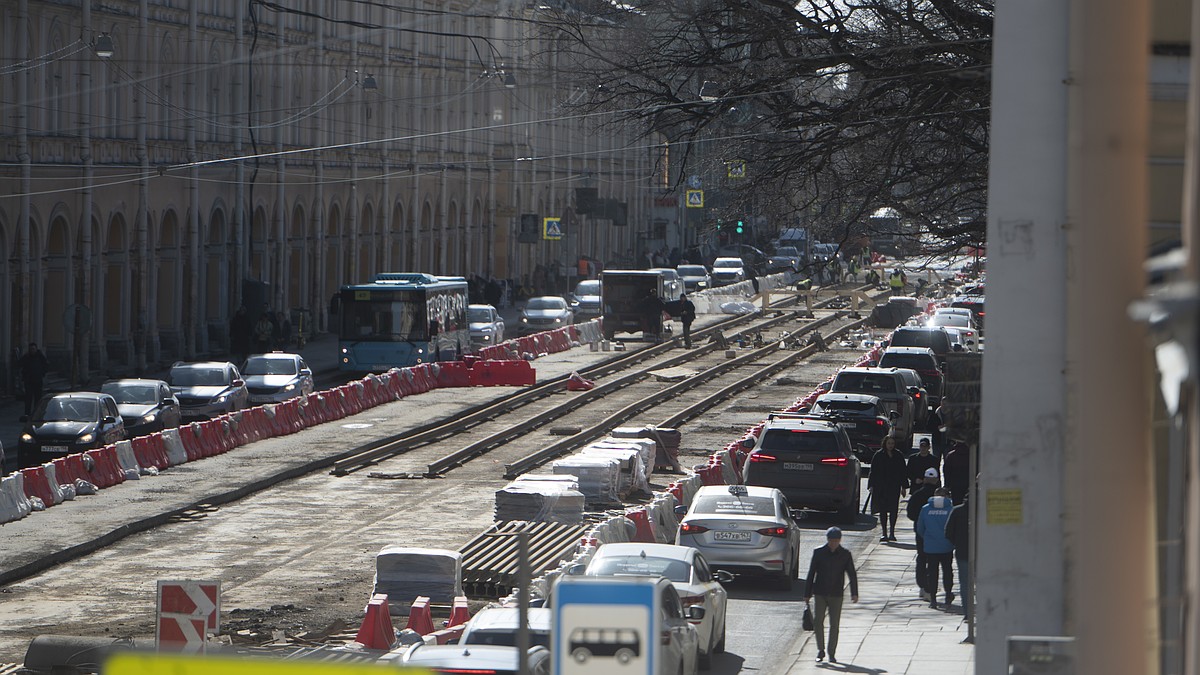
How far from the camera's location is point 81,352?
152 feet

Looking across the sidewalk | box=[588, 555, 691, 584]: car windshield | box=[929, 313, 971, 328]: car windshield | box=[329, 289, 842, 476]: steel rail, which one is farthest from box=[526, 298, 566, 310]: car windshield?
box=[588, 555, 691, 584]: car windshield

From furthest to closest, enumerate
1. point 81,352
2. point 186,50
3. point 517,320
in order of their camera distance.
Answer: point 517,320 < point 186,50 < point 81,352

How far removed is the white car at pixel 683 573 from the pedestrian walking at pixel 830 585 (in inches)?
38.1

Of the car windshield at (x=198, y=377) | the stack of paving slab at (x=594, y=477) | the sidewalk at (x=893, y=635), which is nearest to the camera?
the sidewalk at (x=893, y=635)

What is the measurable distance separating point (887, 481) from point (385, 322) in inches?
984

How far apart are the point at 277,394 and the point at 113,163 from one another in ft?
36.3

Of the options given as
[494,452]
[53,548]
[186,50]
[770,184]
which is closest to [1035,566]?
[770,184]

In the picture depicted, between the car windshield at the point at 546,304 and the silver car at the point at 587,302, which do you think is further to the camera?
the silver car at the point at 587,302

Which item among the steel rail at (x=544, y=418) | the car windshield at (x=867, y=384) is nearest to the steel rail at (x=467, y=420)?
the steel rail at (x=544, y=418)

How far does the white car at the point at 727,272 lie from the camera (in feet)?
309

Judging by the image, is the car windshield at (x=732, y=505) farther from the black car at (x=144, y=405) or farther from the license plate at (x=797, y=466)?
the black car at (x=144, y=405)

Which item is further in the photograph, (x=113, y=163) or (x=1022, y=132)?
(x=113, y=163)

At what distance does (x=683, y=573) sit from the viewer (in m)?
18.6

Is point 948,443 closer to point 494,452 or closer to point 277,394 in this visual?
Result: point 494,452
